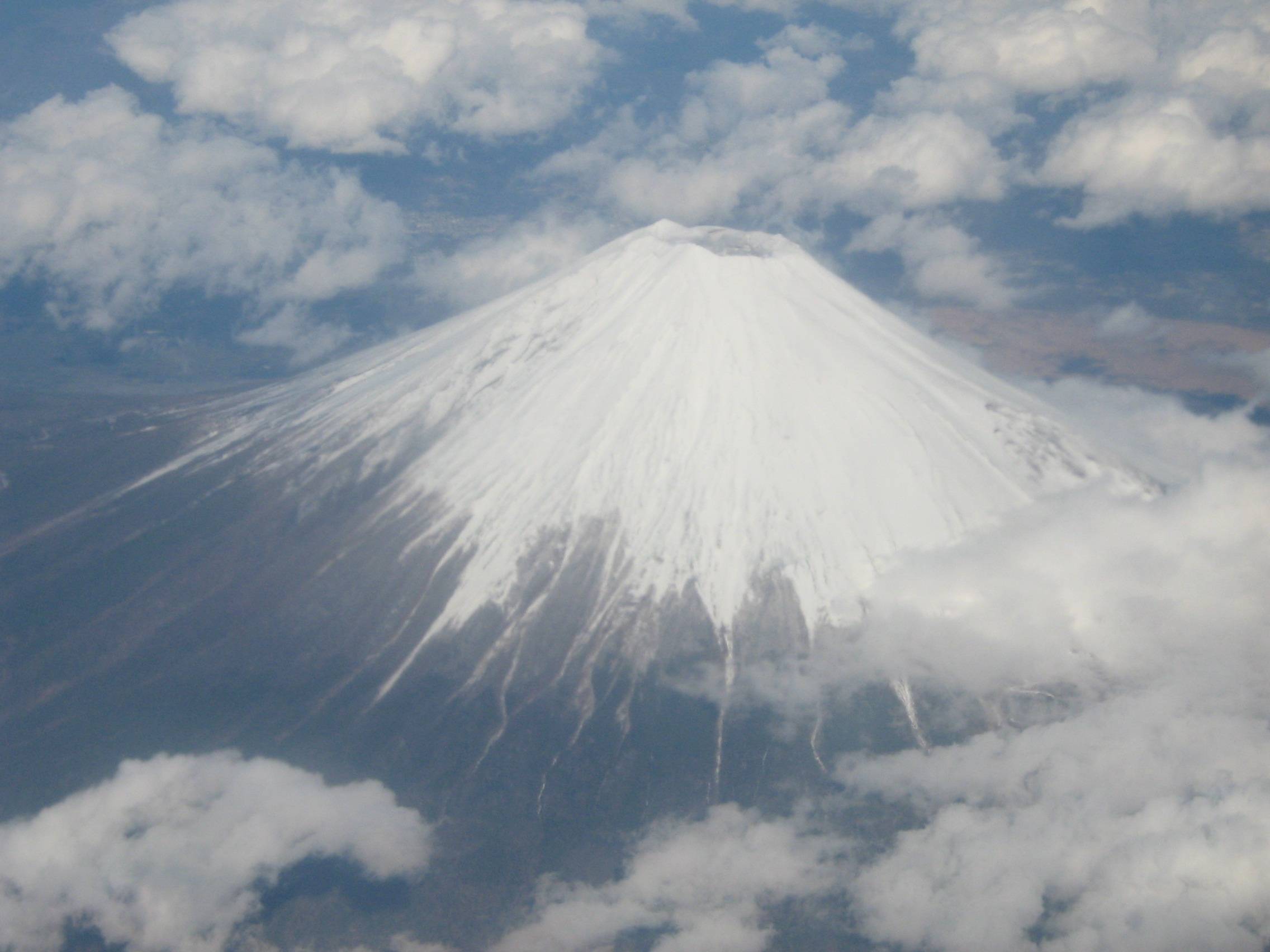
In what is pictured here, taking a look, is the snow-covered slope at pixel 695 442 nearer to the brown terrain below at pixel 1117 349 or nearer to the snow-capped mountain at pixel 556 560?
the snow-capped mountain at pixel 556 560

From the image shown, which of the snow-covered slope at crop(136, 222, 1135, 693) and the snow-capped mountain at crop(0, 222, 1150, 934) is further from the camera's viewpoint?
the snow-covered slope at crop(136, 222, 1135, 693)

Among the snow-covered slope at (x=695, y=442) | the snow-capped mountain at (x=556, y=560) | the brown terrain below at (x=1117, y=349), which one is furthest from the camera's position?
the brown terrain below at (x=1117, y=349)

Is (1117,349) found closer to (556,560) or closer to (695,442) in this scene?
(695,442)

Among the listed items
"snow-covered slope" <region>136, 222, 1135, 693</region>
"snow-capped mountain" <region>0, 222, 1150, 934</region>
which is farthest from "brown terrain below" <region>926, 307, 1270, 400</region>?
"snow-covered slope" <region>136, 222, 1135, 693</region>

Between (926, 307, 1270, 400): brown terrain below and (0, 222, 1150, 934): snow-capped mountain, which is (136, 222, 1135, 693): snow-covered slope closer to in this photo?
(0, 222, 1150, 934): snow-capped mountain

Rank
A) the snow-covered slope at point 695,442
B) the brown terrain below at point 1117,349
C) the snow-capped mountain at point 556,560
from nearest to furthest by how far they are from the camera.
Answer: the snow-capped mountain at point 556,560 → the snow-covered slope at point 695,442 → the brown terrain below at point 1117,349

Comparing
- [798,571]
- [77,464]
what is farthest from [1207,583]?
[77,464]

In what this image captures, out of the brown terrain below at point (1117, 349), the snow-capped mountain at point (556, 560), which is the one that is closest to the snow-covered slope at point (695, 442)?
the snow-capped mountain at point (556, 560)

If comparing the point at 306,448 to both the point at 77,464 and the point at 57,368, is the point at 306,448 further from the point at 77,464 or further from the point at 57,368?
the point at 57,368
